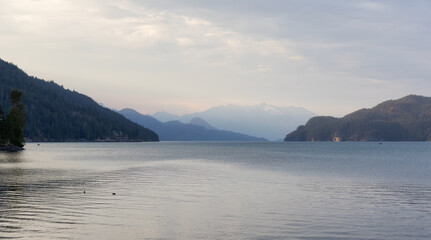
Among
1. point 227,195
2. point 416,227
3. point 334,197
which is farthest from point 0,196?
point 416,227

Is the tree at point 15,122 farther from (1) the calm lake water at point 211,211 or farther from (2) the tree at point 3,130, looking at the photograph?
(1) the calm lake water at point 211,211

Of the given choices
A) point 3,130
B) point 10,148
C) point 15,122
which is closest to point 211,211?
point 15,122

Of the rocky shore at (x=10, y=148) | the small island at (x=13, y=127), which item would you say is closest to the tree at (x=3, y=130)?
the small island at (x=13, y=127)

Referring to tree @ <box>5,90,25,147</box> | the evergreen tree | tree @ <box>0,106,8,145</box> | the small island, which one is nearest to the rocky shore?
the small island

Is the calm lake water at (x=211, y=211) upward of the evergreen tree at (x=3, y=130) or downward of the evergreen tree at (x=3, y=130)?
downward

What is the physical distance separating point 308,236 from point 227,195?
71.0 feet

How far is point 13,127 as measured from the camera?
181750 millimetres

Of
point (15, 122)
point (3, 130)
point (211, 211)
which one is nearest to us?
point (211, 211)

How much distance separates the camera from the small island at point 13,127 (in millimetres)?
179875

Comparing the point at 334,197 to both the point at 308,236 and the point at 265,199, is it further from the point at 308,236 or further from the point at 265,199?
the point at 308,236

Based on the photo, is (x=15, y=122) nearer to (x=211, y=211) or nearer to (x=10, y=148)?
(x=10, y=148)

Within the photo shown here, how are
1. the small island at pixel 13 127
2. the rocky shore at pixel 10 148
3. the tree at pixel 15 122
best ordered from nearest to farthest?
the small island at pixel 13 127 → the tree at pixel 15 122 → the rocky shore at pixel 10 148

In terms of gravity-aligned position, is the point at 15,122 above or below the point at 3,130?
above

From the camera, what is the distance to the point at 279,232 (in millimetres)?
30062
